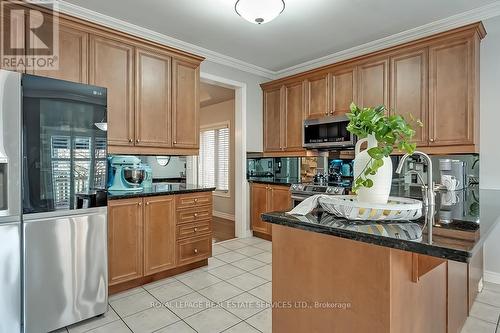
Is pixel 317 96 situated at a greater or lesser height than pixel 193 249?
greater

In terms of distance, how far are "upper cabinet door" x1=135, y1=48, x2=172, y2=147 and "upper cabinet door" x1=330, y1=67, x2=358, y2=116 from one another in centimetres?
209

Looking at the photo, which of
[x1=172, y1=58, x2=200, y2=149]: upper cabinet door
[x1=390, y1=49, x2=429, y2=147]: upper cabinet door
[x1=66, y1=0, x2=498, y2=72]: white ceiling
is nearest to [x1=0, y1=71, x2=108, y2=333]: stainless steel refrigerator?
[x1=172, y1=58, x2=200, y2=149]: upper cabinet door

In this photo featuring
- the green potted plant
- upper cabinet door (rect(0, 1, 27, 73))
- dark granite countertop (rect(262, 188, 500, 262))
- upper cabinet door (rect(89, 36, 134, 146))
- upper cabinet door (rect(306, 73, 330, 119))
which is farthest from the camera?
upper cabinet door (rect(306, 73, 330, 119))

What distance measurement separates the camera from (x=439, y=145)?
9.30ft

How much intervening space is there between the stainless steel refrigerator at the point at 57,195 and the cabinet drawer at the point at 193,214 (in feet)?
2.88

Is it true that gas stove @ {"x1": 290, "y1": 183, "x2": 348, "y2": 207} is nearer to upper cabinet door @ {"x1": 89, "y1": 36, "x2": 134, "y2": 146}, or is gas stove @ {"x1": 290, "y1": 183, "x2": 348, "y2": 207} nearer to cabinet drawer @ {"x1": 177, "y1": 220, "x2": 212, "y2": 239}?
cabinet drawer @ {"x1": 177, "y1": 220, "x2": 212, "y2": 239}

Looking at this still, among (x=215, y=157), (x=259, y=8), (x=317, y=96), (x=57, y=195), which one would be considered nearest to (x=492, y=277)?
(x=317, y=96)

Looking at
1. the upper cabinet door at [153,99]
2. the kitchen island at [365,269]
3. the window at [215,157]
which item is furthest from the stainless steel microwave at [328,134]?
the window at [215,157]

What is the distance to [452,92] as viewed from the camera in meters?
2.78

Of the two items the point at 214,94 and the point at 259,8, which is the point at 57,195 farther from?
the point at 214,94

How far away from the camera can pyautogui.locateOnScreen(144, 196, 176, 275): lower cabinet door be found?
8.75ft

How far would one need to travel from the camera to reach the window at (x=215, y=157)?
6.07 meters

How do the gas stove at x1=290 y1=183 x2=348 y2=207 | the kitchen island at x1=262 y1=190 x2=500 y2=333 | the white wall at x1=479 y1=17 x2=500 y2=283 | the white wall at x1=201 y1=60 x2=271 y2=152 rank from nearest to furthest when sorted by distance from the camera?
the kitchen island at x1=262 y1=190 x2=500 y2=333 < the white wall at x1=479 y1=17 x2=500 y2=283 < the gas stove at x1=290 y1=183 x2=348 y2=207 < the white wall at x1=201 y1=60 x2=271 y2=152

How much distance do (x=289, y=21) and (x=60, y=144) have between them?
8.01ft
